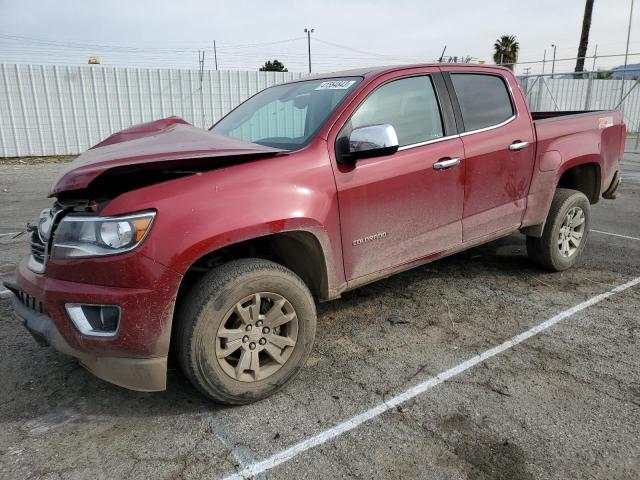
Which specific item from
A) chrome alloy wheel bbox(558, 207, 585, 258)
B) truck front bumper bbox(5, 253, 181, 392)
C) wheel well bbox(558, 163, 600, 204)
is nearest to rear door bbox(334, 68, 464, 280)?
truck front bumper bbox(5, 253, 181, 392)

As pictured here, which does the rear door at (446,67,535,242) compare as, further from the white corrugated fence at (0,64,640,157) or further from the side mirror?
the white corrugated fence at (0,64,640,157)

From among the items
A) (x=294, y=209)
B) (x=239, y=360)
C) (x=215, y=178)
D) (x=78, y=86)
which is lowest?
(x=239, y=360)

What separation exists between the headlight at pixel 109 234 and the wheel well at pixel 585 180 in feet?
14.0

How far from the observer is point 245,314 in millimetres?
2697

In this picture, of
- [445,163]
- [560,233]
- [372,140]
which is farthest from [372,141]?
[560,233]

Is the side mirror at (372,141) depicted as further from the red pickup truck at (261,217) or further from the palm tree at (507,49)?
the palm tree at (507,49)

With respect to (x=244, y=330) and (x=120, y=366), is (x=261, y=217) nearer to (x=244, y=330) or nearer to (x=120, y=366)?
(x=244, y=330)

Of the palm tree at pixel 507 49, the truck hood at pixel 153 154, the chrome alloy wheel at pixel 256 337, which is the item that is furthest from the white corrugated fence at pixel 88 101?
the palm tree at pixel 507 49

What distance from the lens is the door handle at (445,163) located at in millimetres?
3502

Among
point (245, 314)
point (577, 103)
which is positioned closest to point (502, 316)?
point (245, 314)

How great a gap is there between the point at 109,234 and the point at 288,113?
169cm

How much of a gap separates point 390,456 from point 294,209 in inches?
53.8

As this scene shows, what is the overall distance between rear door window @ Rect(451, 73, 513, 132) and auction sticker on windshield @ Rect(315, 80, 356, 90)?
→ 947mm

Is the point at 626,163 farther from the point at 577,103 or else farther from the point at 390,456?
the point at 390,456
